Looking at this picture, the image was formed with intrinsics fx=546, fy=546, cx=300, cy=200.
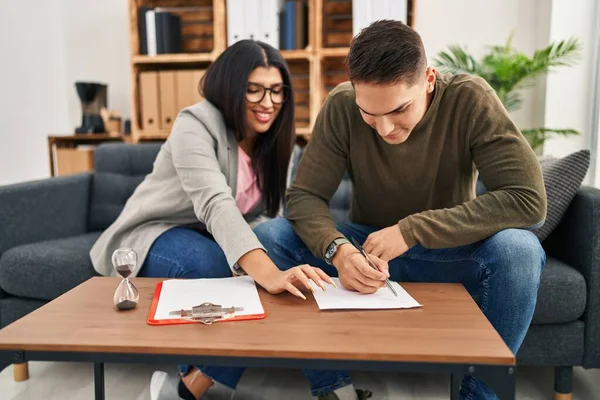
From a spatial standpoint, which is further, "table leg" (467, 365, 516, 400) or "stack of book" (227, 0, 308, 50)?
"stack of book" (227, 0, 308, 50)

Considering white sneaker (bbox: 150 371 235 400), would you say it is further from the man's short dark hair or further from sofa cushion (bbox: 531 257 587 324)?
sofa cushion (bbox: 531 257 587 324)

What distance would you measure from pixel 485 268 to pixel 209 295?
0.62 metres

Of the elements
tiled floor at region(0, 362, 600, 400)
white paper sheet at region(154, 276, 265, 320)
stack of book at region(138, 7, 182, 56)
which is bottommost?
tiled floor at region(0, 362, 600, 400)

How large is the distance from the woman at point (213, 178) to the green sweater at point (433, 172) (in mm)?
215

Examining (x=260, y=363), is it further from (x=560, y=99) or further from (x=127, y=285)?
(x=560, y=99)

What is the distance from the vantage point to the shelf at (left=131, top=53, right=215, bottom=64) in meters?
2.87

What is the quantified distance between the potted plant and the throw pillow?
100cm

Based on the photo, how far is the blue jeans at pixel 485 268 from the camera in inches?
45.9

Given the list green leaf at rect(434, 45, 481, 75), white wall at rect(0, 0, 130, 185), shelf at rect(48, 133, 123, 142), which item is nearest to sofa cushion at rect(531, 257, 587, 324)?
green leaf at rect(434, 45, 481, 75)

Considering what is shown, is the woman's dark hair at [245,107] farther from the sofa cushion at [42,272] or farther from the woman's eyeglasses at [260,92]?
the sofa cushion at [42,272]

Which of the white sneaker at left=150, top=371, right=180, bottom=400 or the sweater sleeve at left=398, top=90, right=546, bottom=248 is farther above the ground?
the sweater sleeve at left=398, top=90, right=546, bottom=248

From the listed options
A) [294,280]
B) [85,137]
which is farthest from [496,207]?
[85,137]

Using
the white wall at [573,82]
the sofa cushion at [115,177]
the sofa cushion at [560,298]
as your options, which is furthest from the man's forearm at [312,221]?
the white wall at [573,82]

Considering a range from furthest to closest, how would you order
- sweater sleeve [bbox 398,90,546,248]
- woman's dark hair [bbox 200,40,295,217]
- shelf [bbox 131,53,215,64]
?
shelf [bbox 131,53,215,64] → woman's dark hair [bbox 200,40,295,217] → sweater sleeve [bbox 398,90,546,248]
